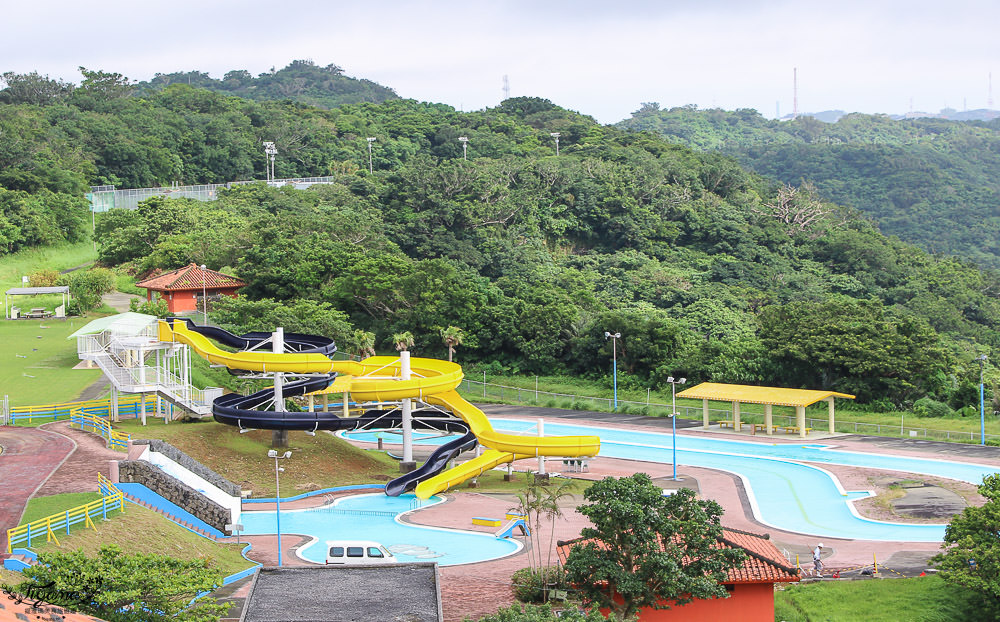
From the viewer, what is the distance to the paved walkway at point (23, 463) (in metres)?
28.6

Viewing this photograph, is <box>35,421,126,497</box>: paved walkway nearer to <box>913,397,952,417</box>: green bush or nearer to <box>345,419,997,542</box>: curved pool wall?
<box>345,419,997,542</box>: curved pool wall

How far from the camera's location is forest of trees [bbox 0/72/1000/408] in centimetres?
6112

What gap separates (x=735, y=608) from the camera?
25453 mm

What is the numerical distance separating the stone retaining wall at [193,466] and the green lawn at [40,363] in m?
10.8

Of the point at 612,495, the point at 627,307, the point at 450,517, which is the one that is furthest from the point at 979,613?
the point at 627,307

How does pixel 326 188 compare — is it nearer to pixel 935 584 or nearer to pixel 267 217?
pixel 267 217

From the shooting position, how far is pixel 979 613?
26.9 meters

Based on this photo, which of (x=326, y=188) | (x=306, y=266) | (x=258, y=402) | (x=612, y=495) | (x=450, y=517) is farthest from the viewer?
(x=326, y=188)

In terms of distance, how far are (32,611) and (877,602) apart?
20166 millimetres

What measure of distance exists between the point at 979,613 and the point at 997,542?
1.97m

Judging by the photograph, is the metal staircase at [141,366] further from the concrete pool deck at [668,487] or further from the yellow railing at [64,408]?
the concrete pool deck at [668,487]

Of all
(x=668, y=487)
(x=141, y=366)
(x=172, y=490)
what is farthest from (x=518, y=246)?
(x=172, y=490)

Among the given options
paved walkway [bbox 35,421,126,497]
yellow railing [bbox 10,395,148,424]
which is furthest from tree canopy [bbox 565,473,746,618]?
yellow railing [bbox 10,395,148,424]

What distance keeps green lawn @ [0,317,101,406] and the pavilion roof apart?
2894 centimetres
